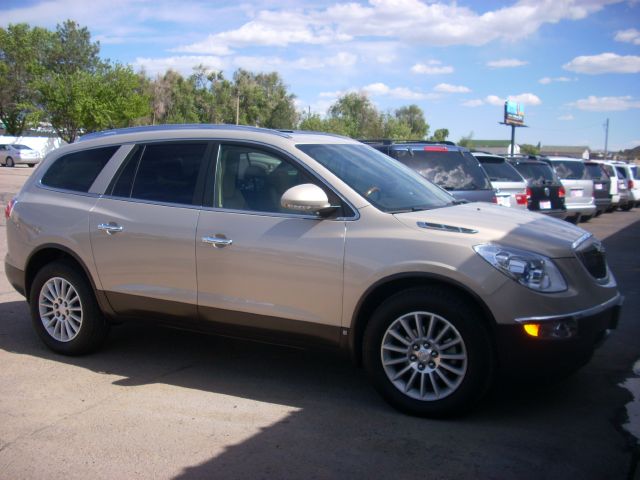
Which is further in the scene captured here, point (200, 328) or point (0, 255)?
point (0, 255)

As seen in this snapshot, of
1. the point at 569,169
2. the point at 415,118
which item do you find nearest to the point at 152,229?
the point at 569,169

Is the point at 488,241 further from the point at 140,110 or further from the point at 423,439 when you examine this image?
the point at 140,110

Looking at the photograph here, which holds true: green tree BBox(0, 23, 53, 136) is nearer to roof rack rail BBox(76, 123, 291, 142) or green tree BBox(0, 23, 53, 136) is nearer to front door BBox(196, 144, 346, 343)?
roof rack rail BBox(76, 123, 291, 142)

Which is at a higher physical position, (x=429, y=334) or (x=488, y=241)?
(x=488, y=241)

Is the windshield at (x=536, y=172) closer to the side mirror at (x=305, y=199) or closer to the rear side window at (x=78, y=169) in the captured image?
the rear side window at (x=78, y=169)

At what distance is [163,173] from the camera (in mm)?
5500

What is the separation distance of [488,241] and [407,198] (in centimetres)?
97

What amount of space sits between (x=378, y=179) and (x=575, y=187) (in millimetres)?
14444

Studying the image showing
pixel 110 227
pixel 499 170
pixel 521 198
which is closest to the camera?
pixel 110 227

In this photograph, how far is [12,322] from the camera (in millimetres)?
6953

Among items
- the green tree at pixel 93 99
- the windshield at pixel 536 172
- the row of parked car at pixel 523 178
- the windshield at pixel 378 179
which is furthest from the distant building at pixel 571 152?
the green tree at pixel 93 99

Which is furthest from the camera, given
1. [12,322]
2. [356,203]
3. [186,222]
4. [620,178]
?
[620,178]

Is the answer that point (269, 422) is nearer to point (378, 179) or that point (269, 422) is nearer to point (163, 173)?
point (378, 179)

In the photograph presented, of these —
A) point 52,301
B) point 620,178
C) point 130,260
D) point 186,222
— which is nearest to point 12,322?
point 52,301
